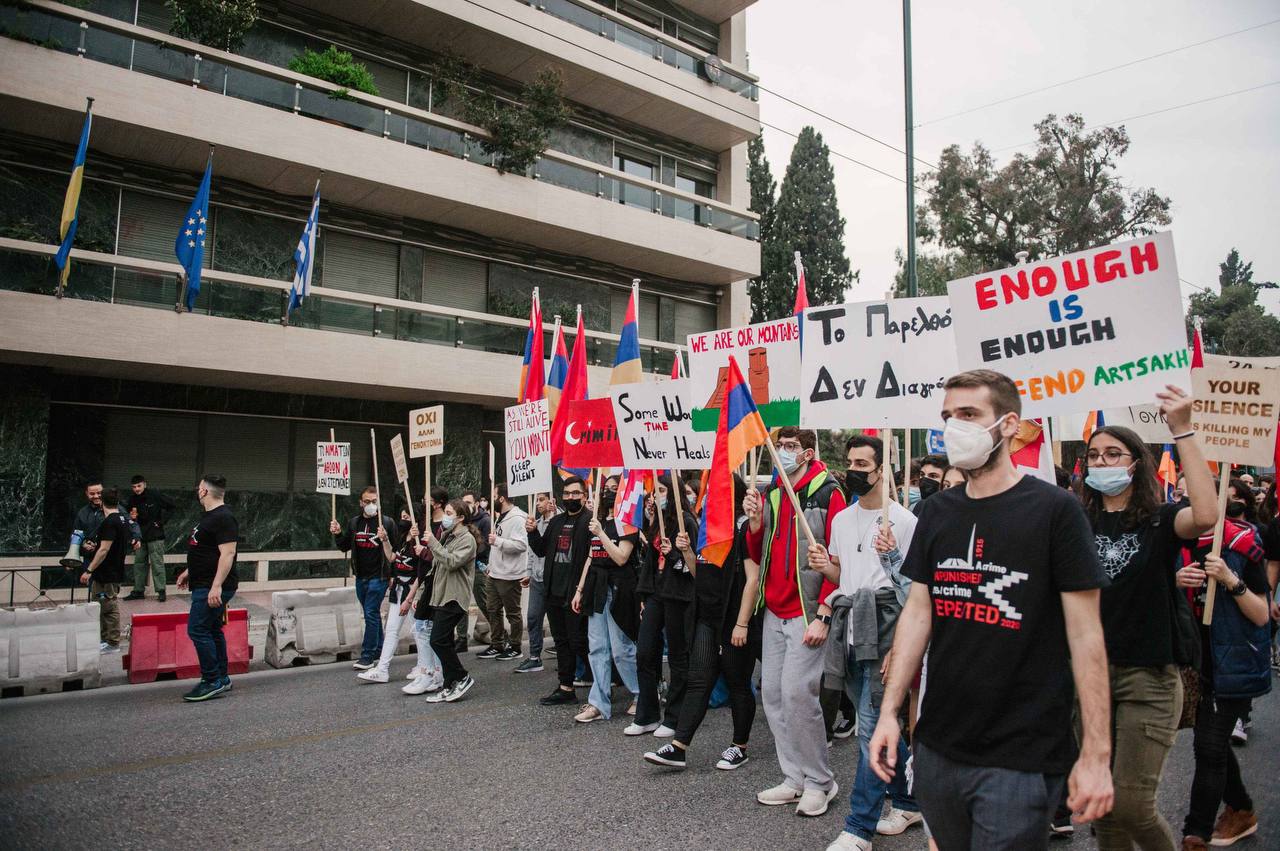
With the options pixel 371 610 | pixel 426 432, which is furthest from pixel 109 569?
pixel 426 432

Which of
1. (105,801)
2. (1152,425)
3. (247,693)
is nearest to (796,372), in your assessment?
(1152,425)

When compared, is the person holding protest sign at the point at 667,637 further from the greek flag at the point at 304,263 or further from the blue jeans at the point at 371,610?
the greek flag at the point at 304,263

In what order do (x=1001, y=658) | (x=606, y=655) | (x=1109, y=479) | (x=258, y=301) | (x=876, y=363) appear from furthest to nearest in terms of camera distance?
(x=258, y=301) < (x=606, y=655) < (x=876, y=363) < (x=1109, y=479) < (x=1001, y=658)

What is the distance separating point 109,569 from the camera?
1083cm

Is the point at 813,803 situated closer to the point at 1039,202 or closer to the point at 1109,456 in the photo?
the point at 1109,456

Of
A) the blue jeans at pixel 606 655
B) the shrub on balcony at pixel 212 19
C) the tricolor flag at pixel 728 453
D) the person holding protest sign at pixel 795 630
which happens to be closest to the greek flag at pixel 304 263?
the shrub on balcony at pixel 212 19

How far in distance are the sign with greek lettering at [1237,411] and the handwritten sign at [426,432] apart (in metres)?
7.99

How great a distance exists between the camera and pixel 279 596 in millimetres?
10547

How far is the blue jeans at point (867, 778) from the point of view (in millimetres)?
4609

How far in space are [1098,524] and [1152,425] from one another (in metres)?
5.68

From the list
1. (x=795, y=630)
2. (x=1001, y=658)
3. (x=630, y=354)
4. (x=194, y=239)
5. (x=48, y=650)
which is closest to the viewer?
(x=1001, y=658)

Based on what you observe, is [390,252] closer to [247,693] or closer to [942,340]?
[247,693]

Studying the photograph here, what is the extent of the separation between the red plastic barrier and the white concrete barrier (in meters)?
0.36

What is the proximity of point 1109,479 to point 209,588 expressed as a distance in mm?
7823
